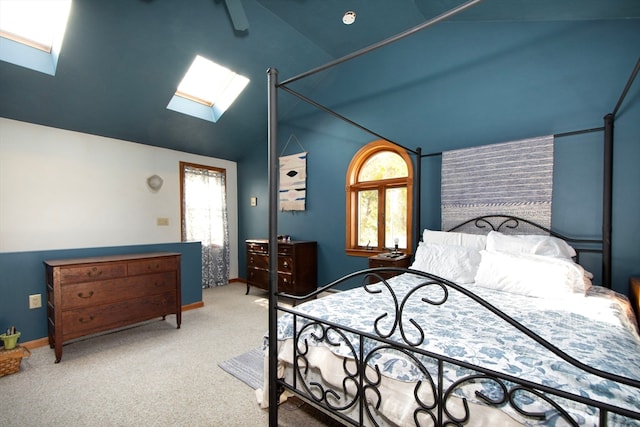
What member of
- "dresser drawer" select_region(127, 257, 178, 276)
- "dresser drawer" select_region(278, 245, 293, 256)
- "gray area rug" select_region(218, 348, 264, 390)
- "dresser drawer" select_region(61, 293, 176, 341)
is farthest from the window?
"dresser drawer" select_region(61, 293, 176, 341)

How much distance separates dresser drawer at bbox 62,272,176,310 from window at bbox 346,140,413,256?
7.43 ft

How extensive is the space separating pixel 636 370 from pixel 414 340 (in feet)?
2.42

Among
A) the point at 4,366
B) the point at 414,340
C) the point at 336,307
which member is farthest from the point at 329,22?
the point at 4,366

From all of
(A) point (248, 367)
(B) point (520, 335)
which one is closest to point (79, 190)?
(A) point (248, 367)

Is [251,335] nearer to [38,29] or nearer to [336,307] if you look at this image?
[336,307]

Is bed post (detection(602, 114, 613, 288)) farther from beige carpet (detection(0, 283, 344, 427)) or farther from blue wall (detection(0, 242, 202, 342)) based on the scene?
blue wall (detection(0, 242, 202, 342))

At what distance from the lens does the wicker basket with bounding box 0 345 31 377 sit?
218 cm

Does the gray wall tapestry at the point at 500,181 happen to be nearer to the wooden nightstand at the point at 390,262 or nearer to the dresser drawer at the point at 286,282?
the wooden nightstand at the point at 390,262

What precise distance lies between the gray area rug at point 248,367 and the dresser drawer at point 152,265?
4.09ft

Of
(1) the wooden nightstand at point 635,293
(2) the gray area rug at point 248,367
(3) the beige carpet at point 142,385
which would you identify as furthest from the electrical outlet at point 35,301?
(1) the wooden nightstand at point 635,293

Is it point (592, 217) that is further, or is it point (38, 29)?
point (38, 29)

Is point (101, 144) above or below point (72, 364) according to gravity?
above

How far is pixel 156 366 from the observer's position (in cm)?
235

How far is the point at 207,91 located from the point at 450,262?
390 centimetres
